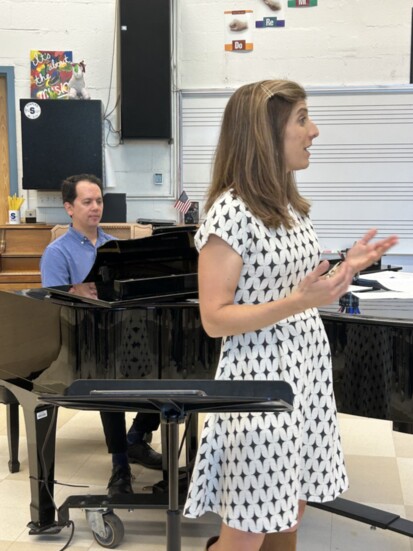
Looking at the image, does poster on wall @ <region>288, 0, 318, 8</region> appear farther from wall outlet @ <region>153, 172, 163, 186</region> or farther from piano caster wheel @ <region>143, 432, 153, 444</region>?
piano caster wheel @ <region>143, 432, 153, 444</region>

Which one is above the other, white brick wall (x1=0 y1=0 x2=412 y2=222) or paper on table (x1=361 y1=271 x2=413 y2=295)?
white brick wall (x1=0 y1=0 x2=412 y2=222)

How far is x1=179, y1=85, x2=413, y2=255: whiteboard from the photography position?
539cm

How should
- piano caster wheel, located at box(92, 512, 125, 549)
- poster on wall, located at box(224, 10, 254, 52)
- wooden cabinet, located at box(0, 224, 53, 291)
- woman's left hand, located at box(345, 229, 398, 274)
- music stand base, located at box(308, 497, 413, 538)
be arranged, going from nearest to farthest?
woman's left hand, located at box(345, 229, 398, 274)
music stand base, located at box(308, 497, 413, 538)
piano caster wheel, located at box(92, 512, 125, 549)
wooden cabinet, located at box(0, 224, 53, 291)
poster on wall, located at box(224, 10, 254, 52)

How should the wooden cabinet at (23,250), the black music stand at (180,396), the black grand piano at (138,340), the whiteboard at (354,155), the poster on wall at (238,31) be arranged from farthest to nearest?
the poster on wall at (238,31) < the whiteboard at (354,155) < the wooden cabinet at (23,250) < the black grand piano at (138,340) < the black music stand at (180,396)

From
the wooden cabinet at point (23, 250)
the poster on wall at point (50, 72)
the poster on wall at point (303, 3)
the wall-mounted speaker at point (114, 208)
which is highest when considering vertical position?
the poster on wall at point (303, 3)

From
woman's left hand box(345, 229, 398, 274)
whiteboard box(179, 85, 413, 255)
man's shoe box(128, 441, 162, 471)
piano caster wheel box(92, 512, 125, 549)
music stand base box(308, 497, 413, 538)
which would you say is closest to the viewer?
woman's left hand box(345, 229, 398, 274)

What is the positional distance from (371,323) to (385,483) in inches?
51.2

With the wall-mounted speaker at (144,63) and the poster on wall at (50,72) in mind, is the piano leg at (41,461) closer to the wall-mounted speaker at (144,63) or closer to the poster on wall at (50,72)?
the wall-mounted speaker at (144,63)

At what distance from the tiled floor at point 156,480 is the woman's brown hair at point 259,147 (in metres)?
1.52

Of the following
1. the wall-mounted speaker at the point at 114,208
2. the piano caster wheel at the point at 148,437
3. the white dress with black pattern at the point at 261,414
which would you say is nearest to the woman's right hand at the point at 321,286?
the white dress with black pattern at the point at 261,414

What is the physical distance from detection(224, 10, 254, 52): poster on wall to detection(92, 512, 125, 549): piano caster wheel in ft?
13.2

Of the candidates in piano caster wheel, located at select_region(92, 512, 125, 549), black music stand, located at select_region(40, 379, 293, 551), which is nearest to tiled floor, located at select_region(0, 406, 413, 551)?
piano caster wheel, located at select_region(92, 512, 125, 549)

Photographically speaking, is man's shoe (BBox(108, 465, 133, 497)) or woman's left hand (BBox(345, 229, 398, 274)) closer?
woman's left hand (BBox(345, 229, 398, 274))

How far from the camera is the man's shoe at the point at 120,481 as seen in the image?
2.78 metres
